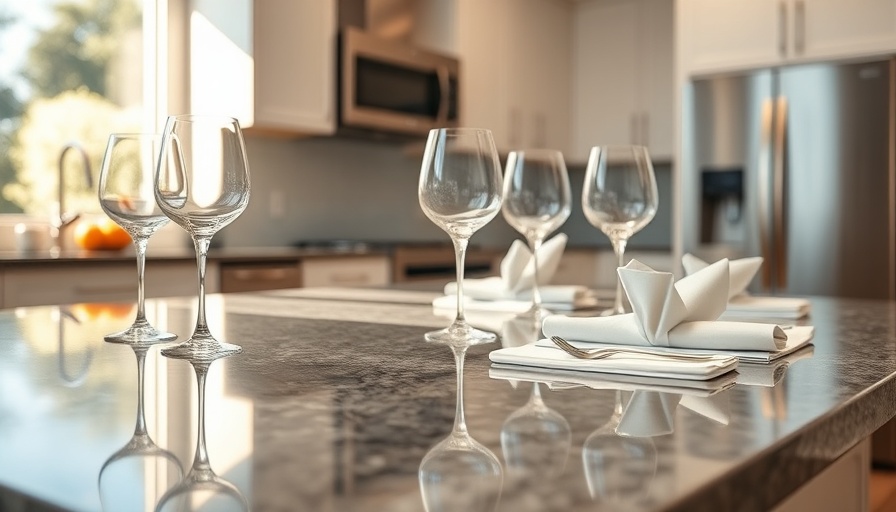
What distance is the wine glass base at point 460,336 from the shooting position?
0.87 m

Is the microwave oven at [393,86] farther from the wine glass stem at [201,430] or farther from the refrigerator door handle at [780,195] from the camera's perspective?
the wine glass stem at [201,430]

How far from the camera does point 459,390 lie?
0.60m

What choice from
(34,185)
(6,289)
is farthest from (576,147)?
(6,289)

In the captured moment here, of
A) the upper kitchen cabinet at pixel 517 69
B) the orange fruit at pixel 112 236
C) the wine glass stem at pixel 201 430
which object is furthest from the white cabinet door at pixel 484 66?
the wine glass stem at pixel 201 430

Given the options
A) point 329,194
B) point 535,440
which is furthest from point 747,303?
point 329,194

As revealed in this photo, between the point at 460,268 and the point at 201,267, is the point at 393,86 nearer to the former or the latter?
the point at 460,268

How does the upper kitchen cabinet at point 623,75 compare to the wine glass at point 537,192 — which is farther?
the upper kitchen cabinet at point 623,75

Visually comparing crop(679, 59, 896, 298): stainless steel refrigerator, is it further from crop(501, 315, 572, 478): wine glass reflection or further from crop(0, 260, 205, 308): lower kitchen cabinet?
crop(501, 315, 572, 478): wine glass reflection

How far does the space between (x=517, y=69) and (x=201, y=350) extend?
13.2ft

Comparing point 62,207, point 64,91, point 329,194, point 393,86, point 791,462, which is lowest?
point 791,462

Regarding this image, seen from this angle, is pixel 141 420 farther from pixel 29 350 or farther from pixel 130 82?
pixel 130 82

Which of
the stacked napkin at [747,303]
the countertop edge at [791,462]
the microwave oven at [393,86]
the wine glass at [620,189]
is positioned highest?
the microwave oven at [393,86]

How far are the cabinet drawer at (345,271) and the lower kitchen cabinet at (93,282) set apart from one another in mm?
406

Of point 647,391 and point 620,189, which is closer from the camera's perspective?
point 647,391
